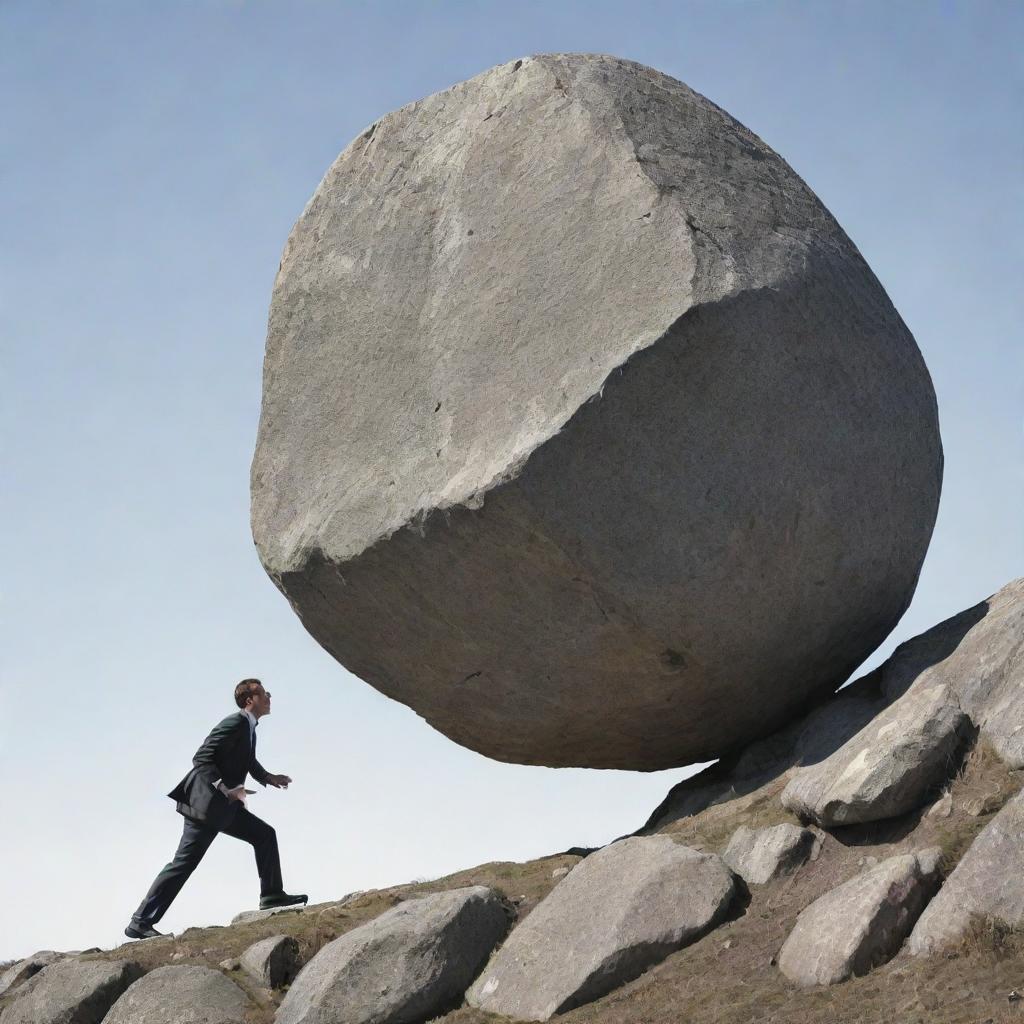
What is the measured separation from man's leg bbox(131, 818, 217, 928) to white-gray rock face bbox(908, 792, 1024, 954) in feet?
17.0

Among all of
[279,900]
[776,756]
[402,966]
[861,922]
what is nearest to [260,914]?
[279,900]

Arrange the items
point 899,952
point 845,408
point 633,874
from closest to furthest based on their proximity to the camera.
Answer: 1. point 899,952
2. point 633,874
3. point 845,408

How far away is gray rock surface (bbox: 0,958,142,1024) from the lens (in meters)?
7.75

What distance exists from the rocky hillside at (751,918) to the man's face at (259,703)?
5.19 ft

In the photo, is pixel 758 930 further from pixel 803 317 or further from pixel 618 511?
pixel 803 317

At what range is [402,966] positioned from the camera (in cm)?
690

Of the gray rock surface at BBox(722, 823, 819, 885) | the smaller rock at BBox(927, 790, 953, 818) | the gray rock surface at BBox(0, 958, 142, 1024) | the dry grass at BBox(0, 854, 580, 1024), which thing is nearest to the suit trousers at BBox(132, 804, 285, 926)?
the dry grass at BBox(0, 854, 580, 1024)

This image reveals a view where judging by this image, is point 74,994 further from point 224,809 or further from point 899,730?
point 899,730

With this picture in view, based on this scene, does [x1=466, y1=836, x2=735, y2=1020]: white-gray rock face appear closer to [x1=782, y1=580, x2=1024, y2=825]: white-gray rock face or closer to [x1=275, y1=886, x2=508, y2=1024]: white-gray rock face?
[x1=275, y1=886, x2=508, y2=1024]: white-gray rock face

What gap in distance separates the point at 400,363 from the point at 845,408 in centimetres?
266

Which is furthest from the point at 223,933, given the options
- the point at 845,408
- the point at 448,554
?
the point at 845,408

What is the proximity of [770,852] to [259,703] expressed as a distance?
412 centimetres

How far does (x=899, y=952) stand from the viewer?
5.76 meters

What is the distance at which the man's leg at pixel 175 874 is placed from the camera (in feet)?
29.9
